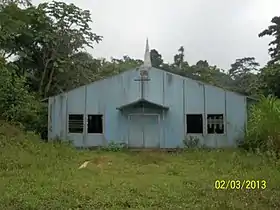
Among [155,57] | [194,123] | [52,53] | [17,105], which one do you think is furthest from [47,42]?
[155,57]

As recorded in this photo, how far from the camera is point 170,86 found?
18094 mm

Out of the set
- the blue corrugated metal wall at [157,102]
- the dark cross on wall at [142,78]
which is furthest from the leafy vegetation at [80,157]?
the dark cross on wall at [142,78]

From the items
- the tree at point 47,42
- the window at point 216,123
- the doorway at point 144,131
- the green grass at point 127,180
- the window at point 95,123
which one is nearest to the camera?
the green grass at point 127,180

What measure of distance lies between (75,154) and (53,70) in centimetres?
1224

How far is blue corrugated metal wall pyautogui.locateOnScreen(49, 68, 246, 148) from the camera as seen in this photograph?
58.6ft

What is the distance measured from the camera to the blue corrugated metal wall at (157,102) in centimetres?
1786

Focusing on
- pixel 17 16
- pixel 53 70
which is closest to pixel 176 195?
pixel 17 16

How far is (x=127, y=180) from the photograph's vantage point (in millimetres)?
9438

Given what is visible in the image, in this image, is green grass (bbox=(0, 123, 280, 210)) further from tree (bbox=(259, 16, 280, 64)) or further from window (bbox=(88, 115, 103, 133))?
tree (bbox=(259, 16, 280, 64))

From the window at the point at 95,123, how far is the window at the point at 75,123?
1.16 ft

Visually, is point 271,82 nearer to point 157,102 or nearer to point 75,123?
point 157,102

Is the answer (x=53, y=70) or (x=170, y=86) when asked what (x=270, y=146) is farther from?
(x=53, y=70)

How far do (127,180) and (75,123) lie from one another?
958 centimetres
